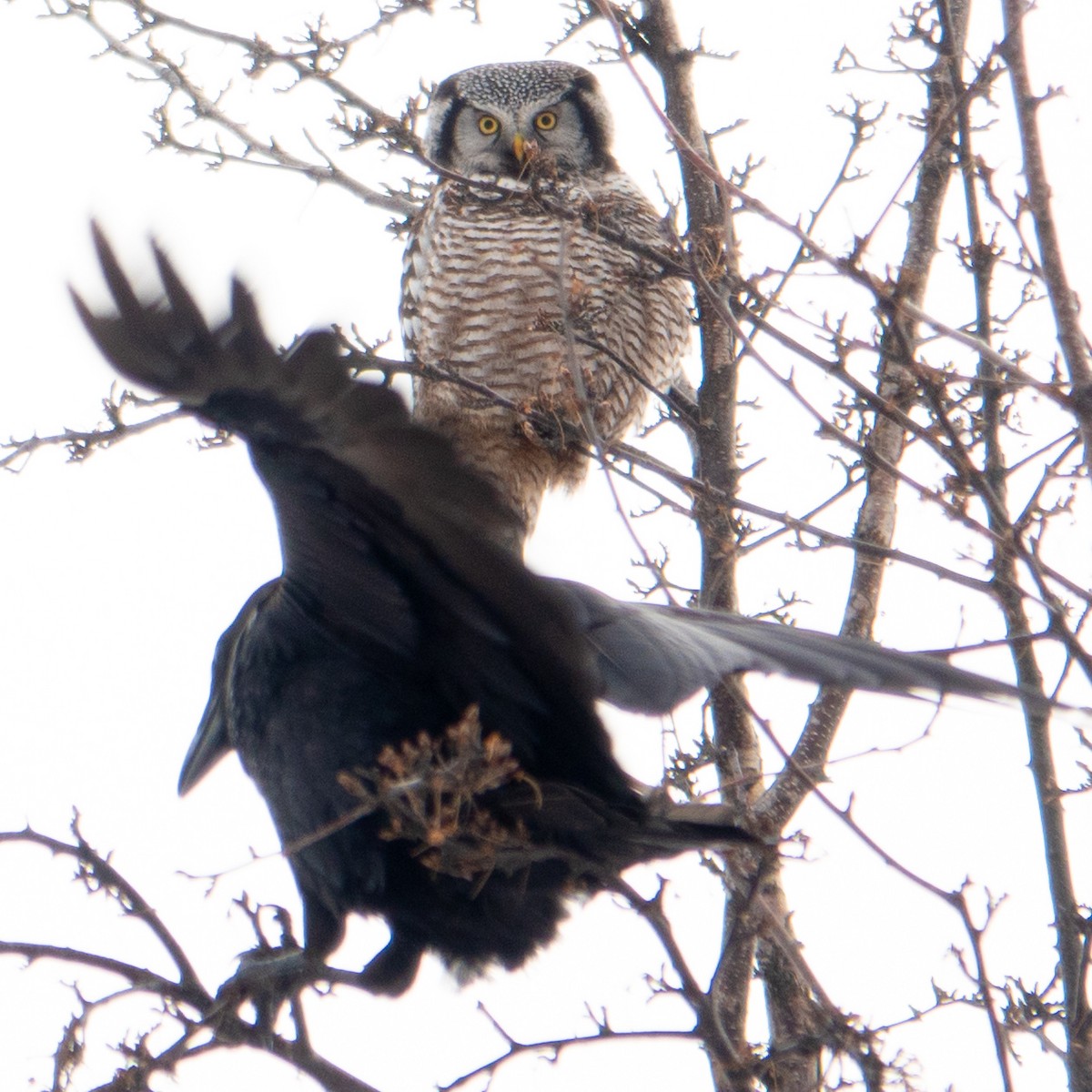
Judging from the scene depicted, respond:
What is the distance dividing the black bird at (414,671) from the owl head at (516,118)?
11.2 ft

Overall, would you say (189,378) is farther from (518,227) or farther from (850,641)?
(518,227)

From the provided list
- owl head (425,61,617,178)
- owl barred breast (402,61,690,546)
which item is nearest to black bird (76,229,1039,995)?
owl barred breast (402,61,690,546)

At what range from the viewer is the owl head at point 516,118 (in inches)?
240

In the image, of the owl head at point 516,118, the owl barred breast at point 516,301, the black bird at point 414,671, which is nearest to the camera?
the black bird at point 414,671

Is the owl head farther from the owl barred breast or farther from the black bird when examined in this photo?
the black bird

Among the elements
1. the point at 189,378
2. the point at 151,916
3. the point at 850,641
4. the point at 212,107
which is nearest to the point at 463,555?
the point at 189,378

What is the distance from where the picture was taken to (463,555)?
2.21 metres

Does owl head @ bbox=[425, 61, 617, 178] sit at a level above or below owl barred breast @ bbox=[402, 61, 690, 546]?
above

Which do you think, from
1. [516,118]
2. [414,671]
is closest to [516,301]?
[516,118]

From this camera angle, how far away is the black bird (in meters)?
2.06

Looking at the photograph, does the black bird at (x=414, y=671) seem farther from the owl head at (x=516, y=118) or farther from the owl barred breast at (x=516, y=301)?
the owl head at (x=516, y=118)

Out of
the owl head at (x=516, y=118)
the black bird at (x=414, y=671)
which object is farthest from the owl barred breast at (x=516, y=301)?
the black bird at (x=414, y=671)

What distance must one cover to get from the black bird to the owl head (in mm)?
3412

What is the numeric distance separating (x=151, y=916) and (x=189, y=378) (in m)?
0.77
